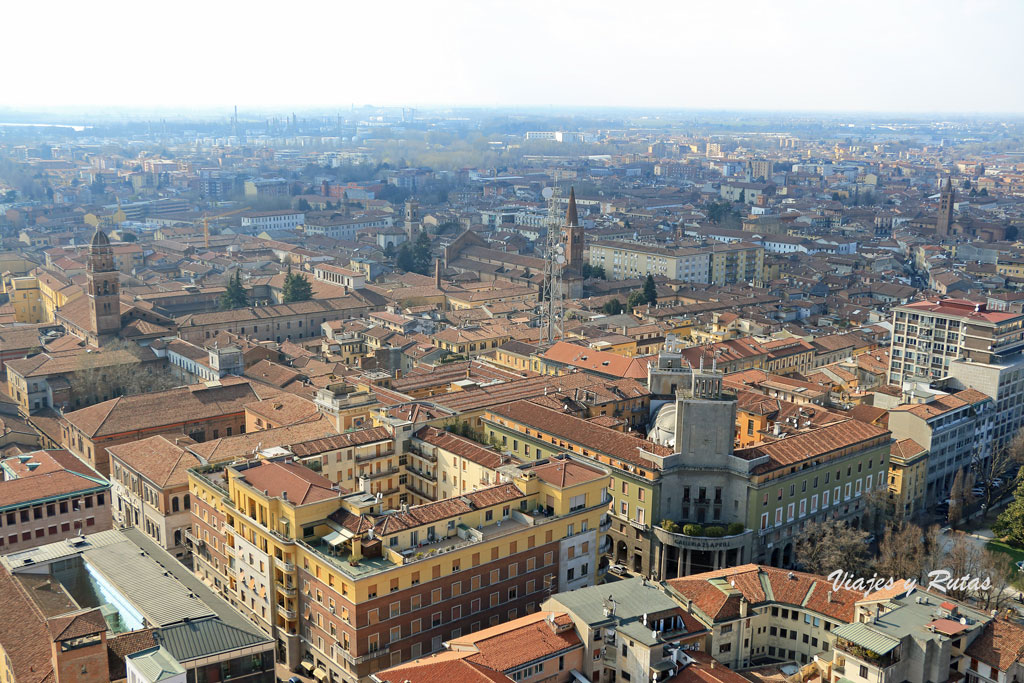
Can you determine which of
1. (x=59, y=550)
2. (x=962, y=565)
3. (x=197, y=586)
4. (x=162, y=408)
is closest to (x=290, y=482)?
(x=197, y=586)

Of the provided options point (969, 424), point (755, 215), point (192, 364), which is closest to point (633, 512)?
point (969, 424)

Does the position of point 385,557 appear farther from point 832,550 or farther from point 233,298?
point 233,298

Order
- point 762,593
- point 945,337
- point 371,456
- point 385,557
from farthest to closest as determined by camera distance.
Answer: point 945,337 < point 371,456 < point 762,593 < point 385,557

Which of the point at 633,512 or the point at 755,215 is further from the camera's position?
the point at 755,215

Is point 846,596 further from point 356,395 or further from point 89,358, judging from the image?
point 89,358

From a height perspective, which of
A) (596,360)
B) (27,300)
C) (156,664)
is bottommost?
(27,300)

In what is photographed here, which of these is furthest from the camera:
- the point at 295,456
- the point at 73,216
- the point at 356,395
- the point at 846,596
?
the point at 73,216

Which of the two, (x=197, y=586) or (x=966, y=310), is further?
(x=966, y=310)
